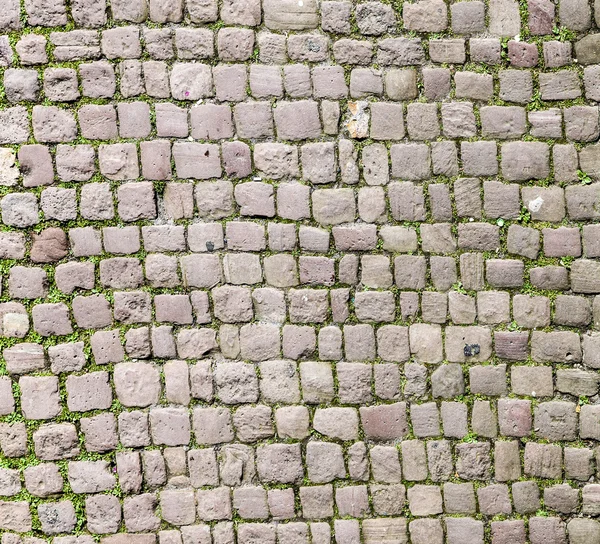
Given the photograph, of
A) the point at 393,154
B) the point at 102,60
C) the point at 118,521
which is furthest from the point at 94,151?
the point at 118,521

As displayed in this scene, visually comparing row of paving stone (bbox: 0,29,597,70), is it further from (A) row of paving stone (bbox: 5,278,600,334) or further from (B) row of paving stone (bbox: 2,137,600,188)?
(A) row of paving stone (bbox: 5,278,600,334)

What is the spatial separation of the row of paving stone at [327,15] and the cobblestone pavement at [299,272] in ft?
0.05

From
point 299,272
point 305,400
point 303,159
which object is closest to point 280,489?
point 305,400

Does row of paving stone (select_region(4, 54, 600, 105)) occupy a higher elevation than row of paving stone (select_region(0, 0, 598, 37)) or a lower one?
lower

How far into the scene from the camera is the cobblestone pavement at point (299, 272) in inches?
177

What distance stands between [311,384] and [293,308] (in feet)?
1.65

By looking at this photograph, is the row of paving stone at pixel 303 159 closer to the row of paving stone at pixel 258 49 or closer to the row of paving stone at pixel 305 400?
the row of paving stone at pixel 258 49

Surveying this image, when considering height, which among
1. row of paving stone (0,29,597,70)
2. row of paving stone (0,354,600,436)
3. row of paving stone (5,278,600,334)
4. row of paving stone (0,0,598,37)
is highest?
row of paving stone (0,0,598,37)

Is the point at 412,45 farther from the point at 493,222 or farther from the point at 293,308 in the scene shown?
the point at 293,308

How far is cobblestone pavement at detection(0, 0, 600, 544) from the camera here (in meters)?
4.50

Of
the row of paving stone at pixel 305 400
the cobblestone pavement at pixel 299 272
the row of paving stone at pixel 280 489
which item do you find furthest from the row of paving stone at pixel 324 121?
the row of paving stone at pixel 280 489

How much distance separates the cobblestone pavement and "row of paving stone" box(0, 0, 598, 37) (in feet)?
0.05

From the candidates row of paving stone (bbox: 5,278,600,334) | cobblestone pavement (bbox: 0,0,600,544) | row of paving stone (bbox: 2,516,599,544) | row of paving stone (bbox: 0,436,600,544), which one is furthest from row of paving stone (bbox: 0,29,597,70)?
row of paving stone (bbox: 2,516,599,544)

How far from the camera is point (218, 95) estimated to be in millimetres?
4523
